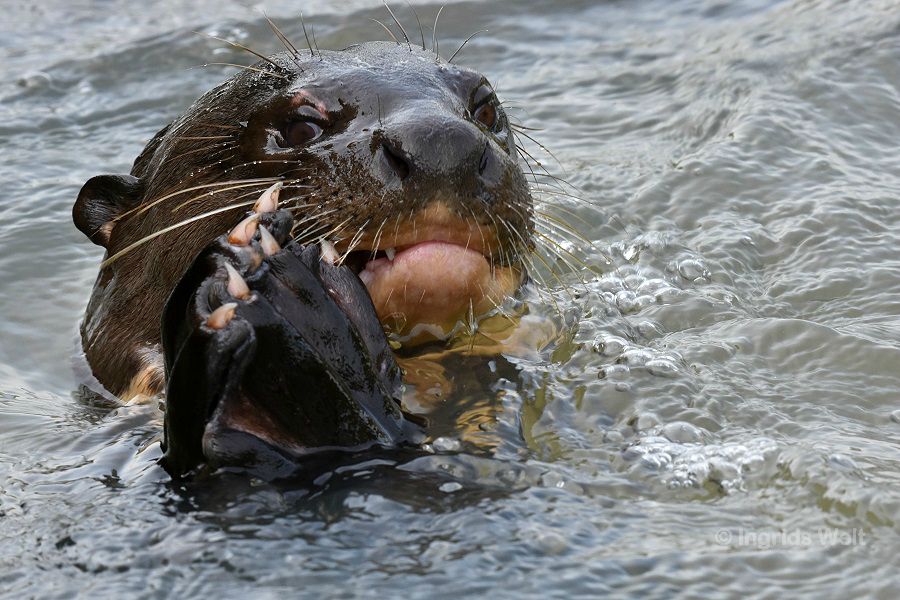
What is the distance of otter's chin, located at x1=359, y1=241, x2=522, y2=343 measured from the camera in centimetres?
420

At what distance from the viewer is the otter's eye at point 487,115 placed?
500 centimetres

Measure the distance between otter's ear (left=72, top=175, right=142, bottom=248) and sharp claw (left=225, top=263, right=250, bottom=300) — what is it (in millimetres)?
1717

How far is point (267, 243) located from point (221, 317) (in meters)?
0.29

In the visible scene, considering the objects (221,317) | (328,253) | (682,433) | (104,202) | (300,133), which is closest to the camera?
(221,317)

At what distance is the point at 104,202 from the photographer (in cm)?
538

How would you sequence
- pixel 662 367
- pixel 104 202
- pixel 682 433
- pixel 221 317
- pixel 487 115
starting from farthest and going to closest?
pixel 104 202, pixel 662 367, pixel 487 115, pixel 682 433, pixel 221 317

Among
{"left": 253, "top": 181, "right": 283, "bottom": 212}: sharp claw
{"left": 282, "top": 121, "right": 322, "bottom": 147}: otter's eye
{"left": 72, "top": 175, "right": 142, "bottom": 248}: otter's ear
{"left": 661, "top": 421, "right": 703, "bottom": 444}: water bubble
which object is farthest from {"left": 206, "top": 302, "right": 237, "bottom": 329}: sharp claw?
{"left": 72, "top": 175, "right": 142, "bottom": 248}: otter's ear

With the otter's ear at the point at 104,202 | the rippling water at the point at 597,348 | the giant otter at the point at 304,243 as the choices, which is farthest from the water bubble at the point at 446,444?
the otter's ear at the point at 104,202

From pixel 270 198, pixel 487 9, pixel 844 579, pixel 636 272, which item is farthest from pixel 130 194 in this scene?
pixel 487 9

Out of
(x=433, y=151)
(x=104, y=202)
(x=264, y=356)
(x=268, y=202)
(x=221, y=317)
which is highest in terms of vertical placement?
(x=433, y=151)

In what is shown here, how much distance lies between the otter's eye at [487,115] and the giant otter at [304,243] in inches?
0.5

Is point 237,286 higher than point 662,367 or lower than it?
higher

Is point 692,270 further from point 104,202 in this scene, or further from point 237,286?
point 237,286

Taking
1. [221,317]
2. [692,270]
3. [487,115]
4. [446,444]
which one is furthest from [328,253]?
[692,270]
